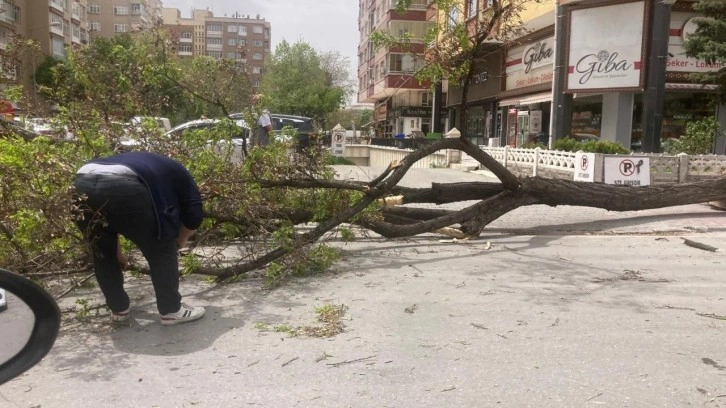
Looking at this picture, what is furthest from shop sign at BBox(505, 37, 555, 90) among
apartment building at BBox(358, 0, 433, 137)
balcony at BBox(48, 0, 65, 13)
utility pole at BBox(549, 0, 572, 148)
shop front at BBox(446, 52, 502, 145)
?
balcony at BBox(48, 0, 65, 13)

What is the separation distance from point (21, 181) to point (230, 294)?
5.98ft

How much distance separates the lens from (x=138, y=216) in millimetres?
3926

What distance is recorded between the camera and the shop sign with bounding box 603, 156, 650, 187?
12.2 meters

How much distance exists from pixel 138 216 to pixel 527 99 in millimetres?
24886

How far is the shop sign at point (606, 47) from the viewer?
20641mm

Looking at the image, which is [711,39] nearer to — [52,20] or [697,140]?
[697,140]

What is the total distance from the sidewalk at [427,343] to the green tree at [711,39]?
13.6 meters

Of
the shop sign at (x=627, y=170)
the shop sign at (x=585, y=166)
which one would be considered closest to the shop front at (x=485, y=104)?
the shop sign at (x=585, y=166)

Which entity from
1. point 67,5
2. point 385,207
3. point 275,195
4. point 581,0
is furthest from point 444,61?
point 67,5

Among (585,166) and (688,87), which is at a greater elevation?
(688,87)

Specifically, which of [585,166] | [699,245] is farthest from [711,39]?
[699,245]

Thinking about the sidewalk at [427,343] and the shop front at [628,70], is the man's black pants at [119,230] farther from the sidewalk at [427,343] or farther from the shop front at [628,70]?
the shop front at [628,70]

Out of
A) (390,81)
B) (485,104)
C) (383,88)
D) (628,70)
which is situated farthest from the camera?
(383,88)

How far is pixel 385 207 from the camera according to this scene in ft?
24.0
